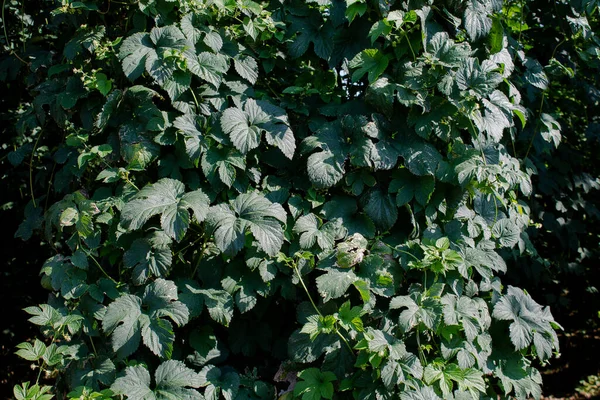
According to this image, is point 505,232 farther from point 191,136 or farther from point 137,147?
point 137,147

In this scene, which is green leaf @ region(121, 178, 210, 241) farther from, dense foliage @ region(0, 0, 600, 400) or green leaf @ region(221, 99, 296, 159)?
green leaf @ region(221, 99, 296, 159)

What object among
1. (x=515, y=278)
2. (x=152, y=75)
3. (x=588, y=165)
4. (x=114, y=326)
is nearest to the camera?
(x=114, y=326)

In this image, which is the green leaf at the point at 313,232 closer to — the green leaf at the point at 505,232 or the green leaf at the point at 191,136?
the green leaf at the point at 191,136

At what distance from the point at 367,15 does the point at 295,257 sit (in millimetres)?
959

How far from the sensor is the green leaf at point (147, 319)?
1.86 metres

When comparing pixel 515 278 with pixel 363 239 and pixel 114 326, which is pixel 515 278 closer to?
pixel 363 239

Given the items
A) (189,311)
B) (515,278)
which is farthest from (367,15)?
(515,278)

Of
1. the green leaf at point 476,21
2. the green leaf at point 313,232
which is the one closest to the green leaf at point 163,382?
the green leaf at point 313,232

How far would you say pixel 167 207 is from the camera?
6.30 feet

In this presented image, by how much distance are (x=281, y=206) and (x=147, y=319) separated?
588 millimetres

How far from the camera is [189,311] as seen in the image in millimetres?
1968

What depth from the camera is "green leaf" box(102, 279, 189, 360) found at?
6.09 feet

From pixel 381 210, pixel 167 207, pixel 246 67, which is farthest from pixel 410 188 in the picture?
pixel 167 207

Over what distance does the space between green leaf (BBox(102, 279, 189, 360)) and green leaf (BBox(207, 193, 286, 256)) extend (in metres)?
0.25
